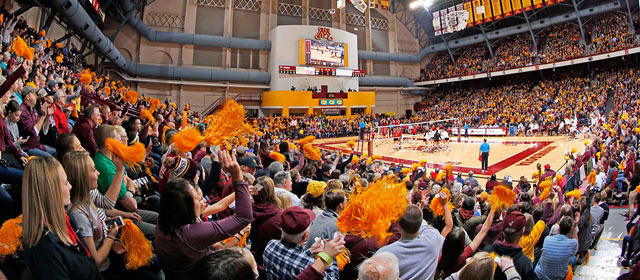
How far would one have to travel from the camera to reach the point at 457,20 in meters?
32.6

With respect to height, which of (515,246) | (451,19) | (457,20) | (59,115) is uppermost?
(451,19)

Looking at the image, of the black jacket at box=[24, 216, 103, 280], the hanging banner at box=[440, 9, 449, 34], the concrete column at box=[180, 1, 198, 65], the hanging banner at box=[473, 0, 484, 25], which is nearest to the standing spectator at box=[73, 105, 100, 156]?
the black jacket at box=[24, 216, 103, 280]

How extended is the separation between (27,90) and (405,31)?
→ 133 ft

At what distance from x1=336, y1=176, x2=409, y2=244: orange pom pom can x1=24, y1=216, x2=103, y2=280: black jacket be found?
1.56 meters

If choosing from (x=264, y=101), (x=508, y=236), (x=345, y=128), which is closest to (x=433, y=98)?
(x=345, y=128)

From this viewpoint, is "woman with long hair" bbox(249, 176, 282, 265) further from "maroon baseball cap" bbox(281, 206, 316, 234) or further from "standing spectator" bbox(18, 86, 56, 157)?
"standing spectator" bbox(18, 86, 56, 157)

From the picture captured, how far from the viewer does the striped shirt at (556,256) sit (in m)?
3.76

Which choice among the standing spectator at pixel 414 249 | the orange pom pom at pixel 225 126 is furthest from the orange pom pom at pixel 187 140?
the standing spectator at pixel 414 249

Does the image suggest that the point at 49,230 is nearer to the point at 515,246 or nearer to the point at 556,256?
the point at 515,246

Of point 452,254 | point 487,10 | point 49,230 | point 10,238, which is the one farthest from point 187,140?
point 487,10

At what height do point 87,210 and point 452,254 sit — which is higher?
point 87,210

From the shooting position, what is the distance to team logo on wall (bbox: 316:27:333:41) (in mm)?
32666

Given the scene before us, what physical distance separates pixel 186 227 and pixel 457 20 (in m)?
35.6

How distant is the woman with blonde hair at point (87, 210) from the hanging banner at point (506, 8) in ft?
117
